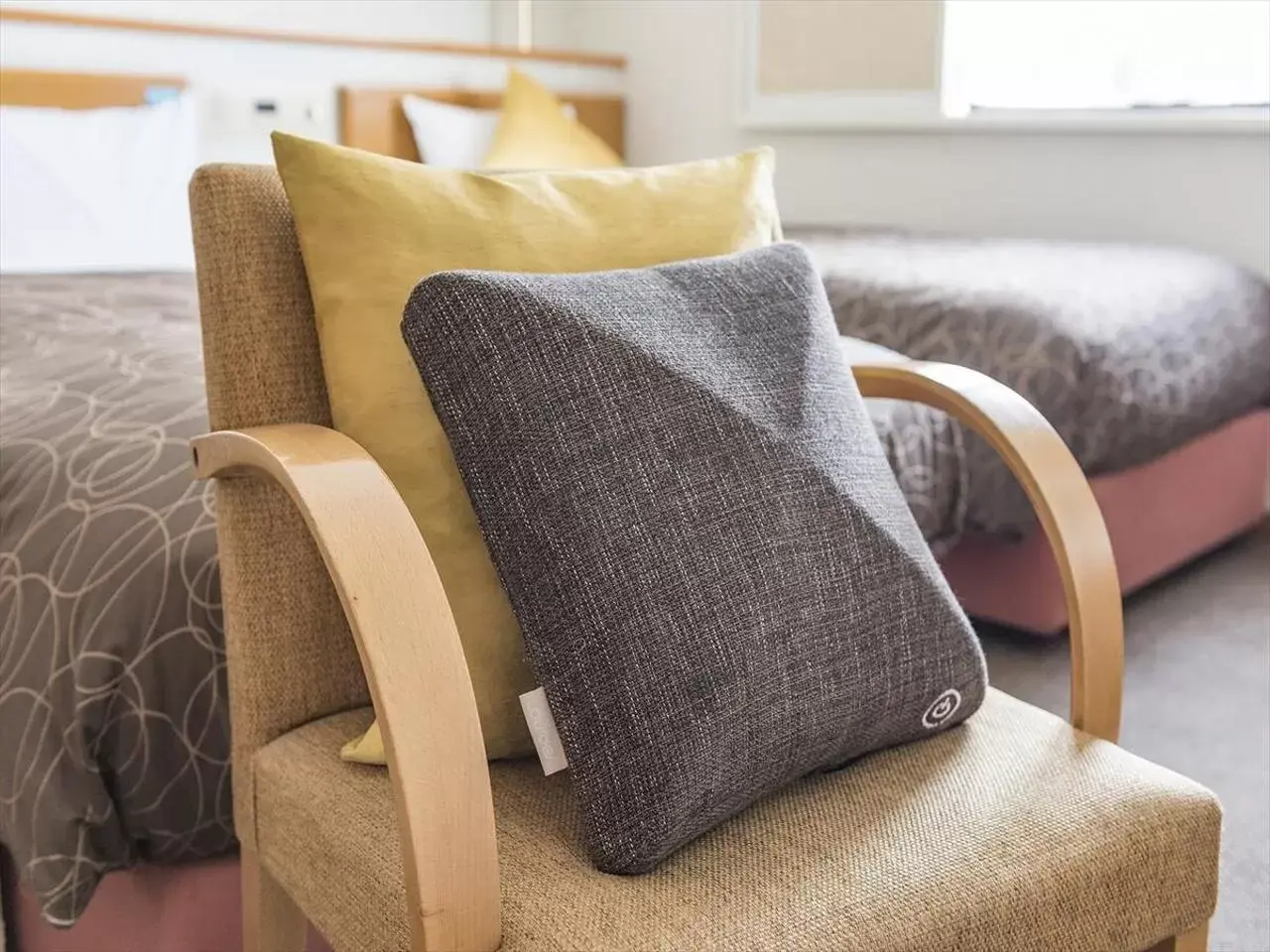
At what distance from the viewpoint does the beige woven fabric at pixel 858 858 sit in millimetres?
833

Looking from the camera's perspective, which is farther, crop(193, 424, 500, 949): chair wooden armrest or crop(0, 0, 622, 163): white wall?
crop(0, 0, 622, 163): white wall

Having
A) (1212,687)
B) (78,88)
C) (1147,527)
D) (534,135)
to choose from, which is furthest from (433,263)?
(534,135)

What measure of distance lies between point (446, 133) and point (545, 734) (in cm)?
297

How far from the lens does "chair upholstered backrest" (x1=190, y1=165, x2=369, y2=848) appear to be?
1084 mm

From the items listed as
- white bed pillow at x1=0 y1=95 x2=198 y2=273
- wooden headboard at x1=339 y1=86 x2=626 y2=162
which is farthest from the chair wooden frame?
wooden headboard at x1=339 y1=86 x2=626 y2=162

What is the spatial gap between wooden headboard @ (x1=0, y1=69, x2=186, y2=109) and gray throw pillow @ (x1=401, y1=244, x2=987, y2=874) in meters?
2.44

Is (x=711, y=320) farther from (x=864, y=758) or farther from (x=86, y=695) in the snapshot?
(x=86, y=695)

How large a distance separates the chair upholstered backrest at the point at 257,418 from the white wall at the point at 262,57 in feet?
7.52

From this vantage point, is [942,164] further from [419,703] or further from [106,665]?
[419,703]

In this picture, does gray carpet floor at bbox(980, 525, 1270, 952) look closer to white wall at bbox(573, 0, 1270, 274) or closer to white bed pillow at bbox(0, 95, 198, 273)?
white wall at bbox(573, 0, 1270, 274)

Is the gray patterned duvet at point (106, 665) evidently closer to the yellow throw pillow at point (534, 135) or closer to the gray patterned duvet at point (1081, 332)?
the gray patterned duvet at point (1081, 332)

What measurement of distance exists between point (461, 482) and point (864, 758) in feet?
1.28

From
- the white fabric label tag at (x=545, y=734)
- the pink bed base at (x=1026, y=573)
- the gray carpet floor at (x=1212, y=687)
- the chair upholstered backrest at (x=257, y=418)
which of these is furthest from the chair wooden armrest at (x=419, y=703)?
the gray carpet floor at (x=1212, y=687)

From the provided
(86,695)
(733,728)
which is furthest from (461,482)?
(86,695)
